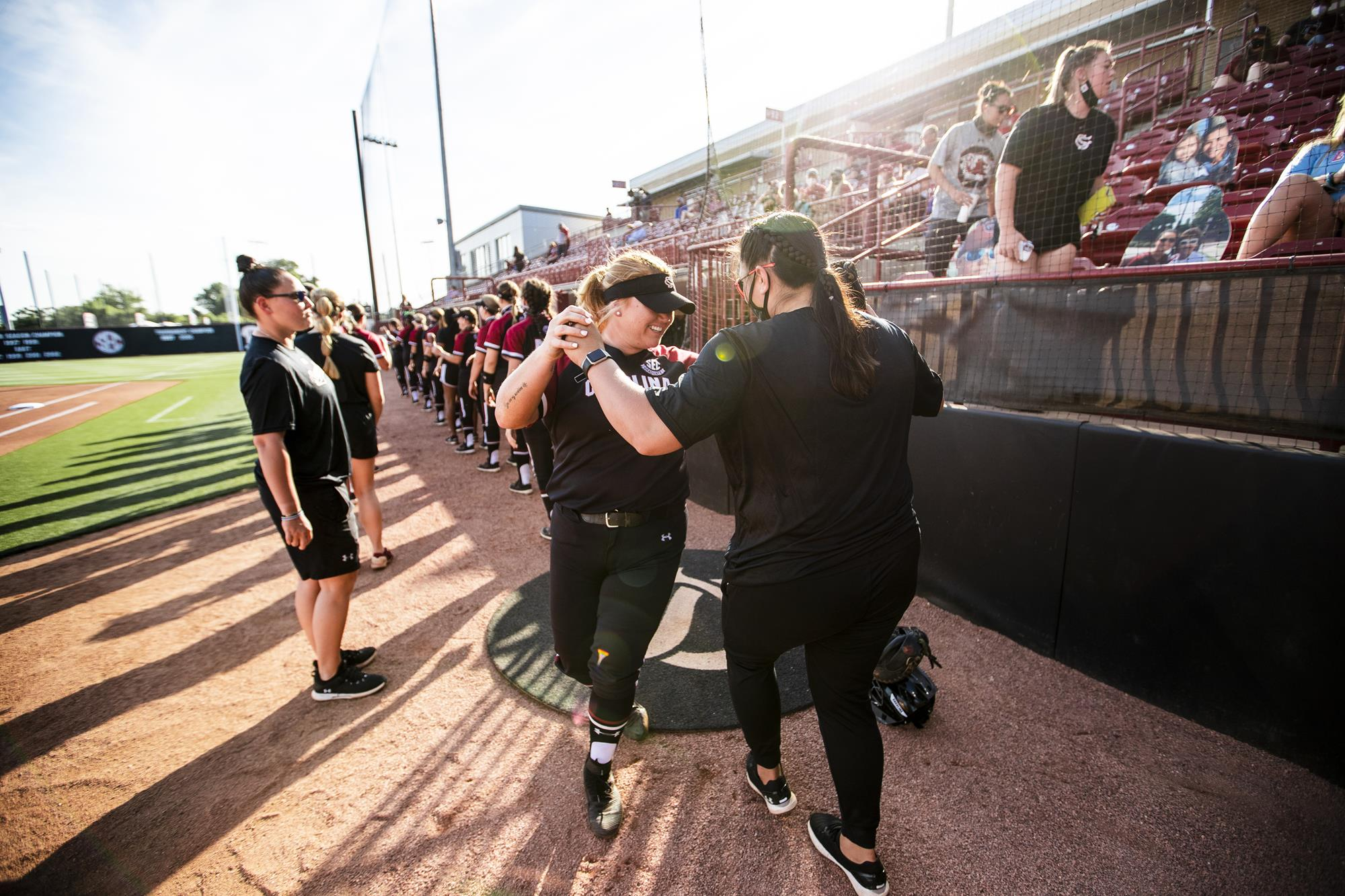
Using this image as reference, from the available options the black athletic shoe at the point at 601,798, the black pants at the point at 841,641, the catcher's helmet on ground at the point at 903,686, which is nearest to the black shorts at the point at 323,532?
the black athletic shoe at the point at 601,798

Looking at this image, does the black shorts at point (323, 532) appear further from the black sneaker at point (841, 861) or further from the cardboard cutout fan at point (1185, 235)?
the cardboard cutout fan at point (1185, 235)

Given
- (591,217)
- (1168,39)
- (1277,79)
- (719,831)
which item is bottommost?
(719,831)

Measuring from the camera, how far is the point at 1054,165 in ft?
11.8

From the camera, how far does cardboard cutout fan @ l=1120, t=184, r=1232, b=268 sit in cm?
473

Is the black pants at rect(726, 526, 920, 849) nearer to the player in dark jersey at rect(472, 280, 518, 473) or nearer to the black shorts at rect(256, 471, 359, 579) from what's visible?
the black shorts at rect(256, 471, 359, 579)

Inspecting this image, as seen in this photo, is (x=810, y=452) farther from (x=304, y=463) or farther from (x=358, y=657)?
(x=358, y=657)

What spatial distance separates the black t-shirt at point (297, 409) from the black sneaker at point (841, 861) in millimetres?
2758

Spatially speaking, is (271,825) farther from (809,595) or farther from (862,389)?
(862,389)

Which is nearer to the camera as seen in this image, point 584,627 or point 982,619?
point 584,627

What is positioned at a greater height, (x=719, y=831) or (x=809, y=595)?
(x=809, y=595)

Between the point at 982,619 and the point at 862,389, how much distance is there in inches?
110

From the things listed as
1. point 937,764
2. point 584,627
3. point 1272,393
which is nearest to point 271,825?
point 584,627

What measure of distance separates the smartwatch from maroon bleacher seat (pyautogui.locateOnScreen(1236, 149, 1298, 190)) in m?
8.97

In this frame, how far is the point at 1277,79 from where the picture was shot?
7.91 metres
